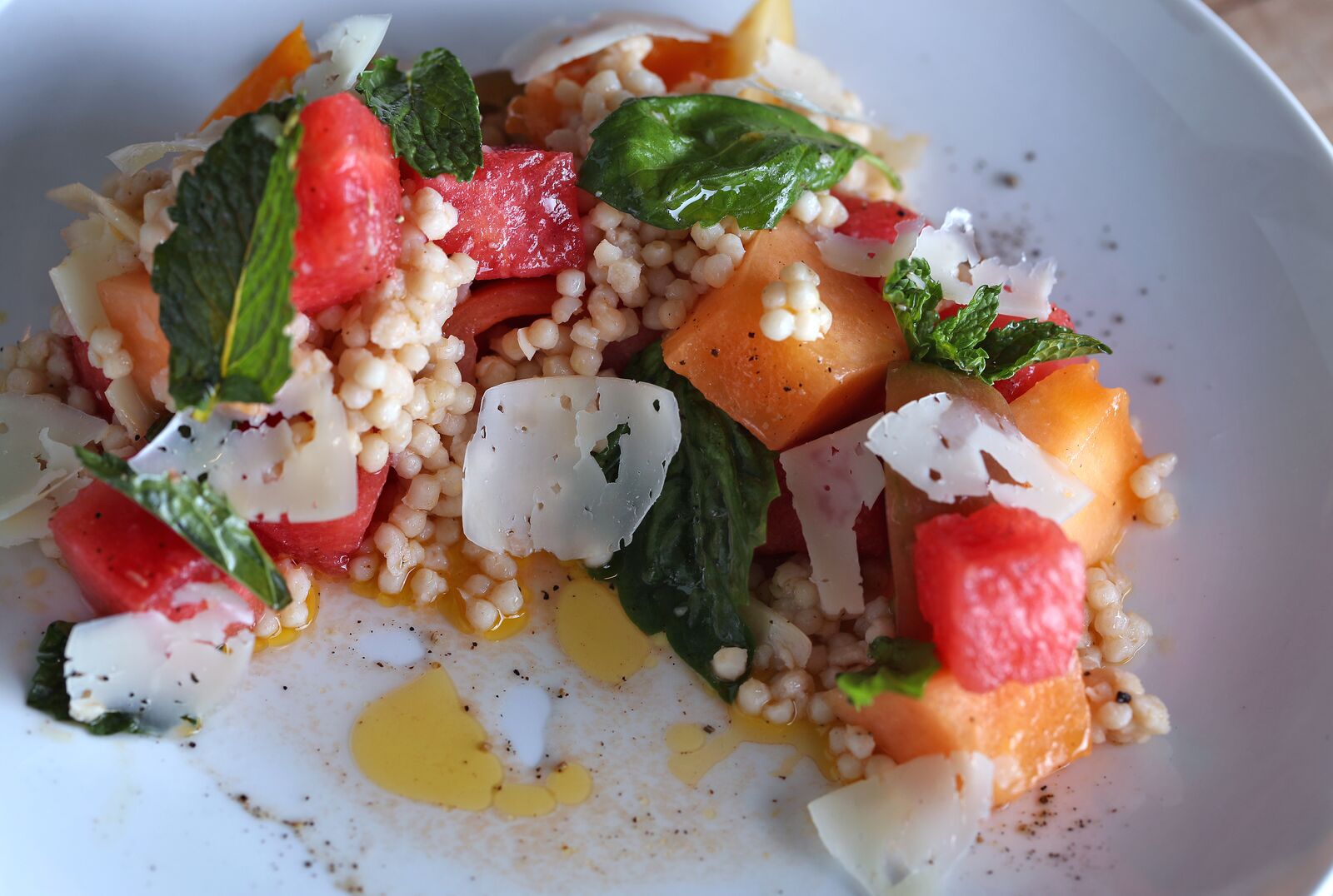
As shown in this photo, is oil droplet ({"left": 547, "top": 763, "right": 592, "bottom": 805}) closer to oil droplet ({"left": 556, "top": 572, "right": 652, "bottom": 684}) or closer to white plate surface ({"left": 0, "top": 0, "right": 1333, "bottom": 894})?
white plate surface ({"left": 0, "top": 0, "right": 1333, "bottom": 894})

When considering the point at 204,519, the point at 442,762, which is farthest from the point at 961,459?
the point at 204,519

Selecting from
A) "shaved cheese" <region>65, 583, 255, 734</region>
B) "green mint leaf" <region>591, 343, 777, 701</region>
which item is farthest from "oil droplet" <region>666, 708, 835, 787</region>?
"shaved cheese" <region>65, 583, 255, 734</region>

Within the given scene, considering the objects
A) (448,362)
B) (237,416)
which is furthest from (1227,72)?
(237,416)

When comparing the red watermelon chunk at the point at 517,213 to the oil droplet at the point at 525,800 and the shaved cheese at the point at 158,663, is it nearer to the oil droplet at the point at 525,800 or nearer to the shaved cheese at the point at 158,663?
the shaved cheese at the point at 158,663

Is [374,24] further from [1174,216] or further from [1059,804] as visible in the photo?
[1059,804]

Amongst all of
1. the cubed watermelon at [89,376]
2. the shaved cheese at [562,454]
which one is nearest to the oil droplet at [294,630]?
the shaved cheese at [562,454]
